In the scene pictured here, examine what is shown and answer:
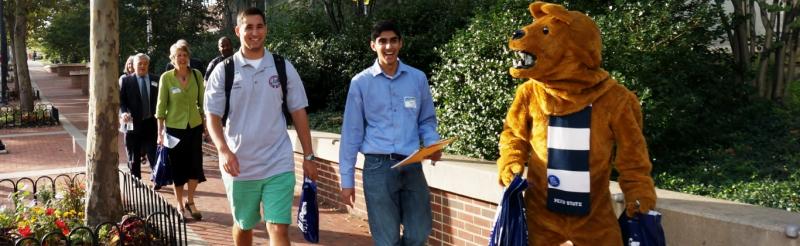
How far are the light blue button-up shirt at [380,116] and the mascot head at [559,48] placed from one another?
2.97 feet

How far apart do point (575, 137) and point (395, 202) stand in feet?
4.17

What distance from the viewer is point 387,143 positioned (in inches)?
171

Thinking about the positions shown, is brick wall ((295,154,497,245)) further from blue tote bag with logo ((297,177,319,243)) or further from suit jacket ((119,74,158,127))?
suit jacket ((119,74,158,127))

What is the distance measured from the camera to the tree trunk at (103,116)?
5816 millimetres

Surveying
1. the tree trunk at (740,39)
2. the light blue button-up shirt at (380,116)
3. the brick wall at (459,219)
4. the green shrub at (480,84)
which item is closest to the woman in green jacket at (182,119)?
the green shrub at (480,84)

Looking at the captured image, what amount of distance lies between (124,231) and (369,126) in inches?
87.7

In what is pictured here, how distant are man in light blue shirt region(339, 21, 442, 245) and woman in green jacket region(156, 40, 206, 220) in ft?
10.5

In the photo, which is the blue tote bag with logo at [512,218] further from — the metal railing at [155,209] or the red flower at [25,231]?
the red flower at [25,231]

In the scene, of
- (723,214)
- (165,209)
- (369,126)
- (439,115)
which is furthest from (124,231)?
(723,214)

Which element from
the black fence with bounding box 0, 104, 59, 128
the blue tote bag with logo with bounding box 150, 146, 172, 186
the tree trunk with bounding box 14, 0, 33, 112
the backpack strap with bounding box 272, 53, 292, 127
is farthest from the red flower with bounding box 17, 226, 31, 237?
the tree trunk with bounding box 14, 0, 33, 112

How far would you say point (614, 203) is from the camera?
4184 millimetres

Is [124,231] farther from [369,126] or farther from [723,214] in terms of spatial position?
[723,214]

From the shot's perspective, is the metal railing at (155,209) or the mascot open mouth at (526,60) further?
the metal railing at (155,209)

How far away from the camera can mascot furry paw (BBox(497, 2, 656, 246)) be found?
3.57 meters
